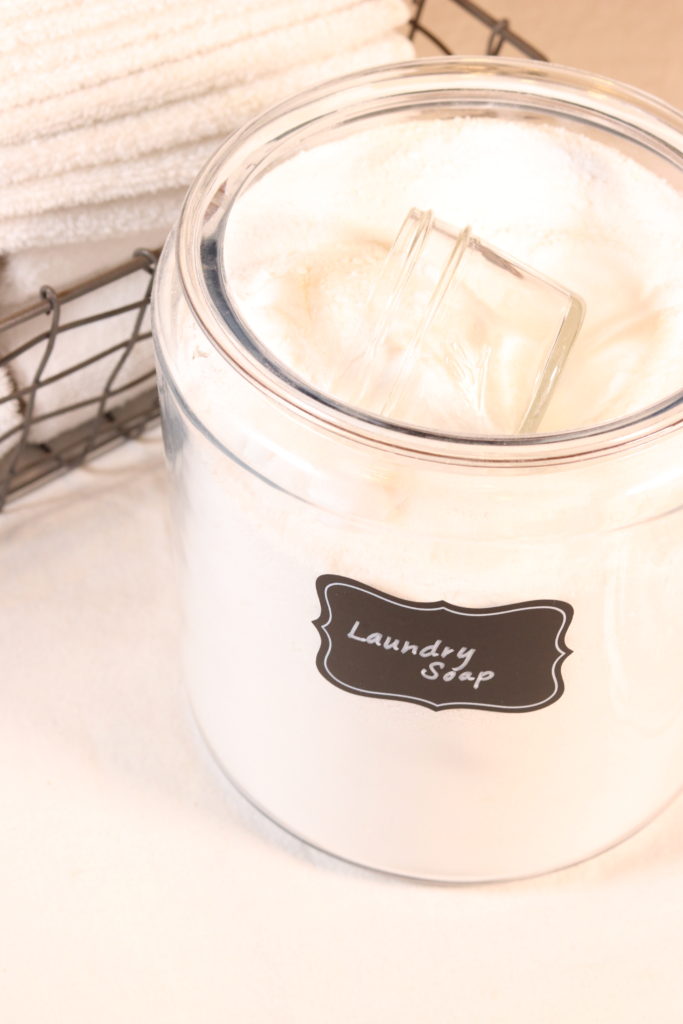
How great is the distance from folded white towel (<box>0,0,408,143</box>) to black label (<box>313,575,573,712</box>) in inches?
8.9

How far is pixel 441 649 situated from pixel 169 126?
0.26 meters

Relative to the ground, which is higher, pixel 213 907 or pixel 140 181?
pixel 140 181

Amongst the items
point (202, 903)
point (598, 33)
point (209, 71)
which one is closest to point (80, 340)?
point (209, 71)

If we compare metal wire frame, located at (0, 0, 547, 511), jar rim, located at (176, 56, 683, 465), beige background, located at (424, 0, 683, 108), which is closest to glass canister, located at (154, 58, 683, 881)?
jar rim, located at (176, 56, 683, 465)

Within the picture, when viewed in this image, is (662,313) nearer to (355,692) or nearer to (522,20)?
(355,692)

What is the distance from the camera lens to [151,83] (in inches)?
18.3

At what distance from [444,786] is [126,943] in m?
0.14

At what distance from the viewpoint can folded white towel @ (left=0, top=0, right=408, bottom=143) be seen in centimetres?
45

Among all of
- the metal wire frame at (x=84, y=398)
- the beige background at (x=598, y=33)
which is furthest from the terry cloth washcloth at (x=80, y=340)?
the beige background at (x=598, y=33)

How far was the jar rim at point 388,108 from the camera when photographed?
32cm

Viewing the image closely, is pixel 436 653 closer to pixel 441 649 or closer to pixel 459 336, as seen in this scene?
pixel 441 649

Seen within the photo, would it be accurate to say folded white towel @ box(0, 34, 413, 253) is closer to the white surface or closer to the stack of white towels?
the stack of white towels

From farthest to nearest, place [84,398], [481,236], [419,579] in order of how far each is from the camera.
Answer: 1. [84,398]
2. [481,236]
3. [419,579]

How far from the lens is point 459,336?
0.39 metres
